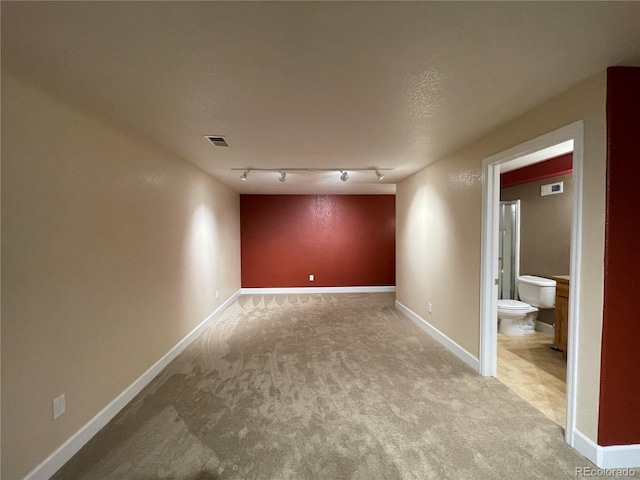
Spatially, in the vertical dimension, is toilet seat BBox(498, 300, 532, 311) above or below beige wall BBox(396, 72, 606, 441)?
below

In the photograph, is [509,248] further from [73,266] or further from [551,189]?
[73,266]

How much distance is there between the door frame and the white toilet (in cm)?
109

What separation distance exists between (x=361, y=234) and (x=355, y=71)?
17.5 ft

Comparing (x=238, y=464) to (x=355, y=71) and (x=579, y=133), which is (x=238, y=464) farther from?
(x=579, y=133)

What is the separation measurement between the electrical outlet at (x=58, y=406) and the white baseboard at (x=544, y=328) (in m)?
5.03

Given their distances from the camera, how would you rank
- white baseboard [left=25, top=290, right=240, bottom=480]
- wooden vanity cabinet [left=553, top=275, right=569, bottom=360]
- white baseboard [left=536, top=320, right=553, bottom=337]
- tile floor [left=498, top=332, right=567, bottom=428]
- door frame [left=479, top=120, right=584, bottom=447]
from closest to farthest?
1. white baseboard [left=25, top=290, right=240, bottom=480]
2. door frame [left=479, top=120, right=584, bottom=447]
3. tile floor [left=498, top=332, right=567, bottom=428]
4. wooden vanity cabinet [left=553, top=275, right=569, bottom=360]
5. white baseboard [left=536, top=320, right=553, bottom=337]

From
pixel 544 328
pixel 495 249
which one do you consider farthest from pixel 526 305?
pixel 495 249

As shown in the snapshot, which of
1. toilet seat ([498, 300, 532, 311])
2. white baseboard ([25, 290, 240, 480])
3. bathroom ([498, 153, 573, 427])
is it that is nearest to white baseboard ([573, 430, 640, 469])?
bathroom ([498, 153, 573, 427])

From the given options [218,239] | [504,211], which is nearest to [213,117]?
[218,239]

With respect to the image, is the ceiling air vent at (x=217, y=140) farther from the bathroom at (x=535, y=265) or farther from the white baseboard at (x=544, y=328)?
the white baseboard at (x=544, y=328)

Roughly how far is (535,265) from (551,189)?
1.05m

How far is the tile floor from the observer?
235cm

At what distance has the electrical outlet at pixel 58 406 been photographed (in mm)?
1744

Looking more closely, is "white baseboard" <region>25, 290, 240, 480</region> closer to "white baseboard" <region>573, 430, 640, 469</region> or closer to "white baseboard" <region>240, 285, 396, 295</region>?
→ "white baseboard" <region>573, 430, 640, 469</region>
